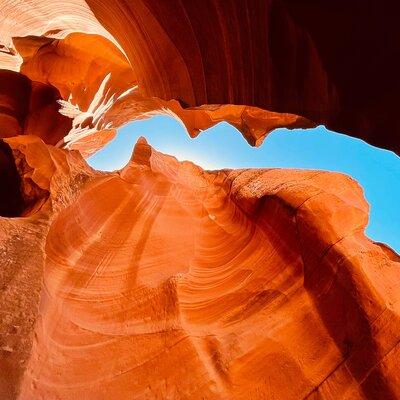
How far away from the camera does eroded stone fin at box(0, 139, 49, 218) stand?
7.92 metres

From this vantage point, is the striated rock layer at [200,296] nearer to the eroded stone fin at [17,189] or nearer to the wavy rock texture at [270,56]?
the eroded stone fin at [17,189]

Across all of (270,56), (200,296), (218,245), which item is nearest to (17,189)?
(218,245)

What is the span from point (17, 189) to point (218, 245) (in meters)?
5.60

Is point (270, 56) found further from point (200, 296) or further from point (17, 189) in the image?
point (17, 189)

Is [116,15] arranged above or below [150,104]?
above

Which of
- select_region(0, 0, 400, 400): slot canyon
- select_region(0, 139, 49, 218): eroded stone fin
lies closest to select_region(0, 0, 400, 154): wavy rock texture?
select_region(0, 0, 400, 400): slot canyon

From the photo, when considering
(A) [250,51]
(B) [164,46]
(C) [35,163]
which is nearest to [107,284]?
(C) [35,163]

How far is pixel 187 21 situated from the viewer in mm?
4812

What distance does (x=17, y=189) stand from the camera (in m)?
9.66

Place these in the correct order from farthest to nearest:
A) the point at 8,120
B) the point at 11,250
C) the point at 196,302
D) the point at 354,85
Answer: the point at 8,120 → the point at 196,302 → the point at 11,250 → the point at 354,85

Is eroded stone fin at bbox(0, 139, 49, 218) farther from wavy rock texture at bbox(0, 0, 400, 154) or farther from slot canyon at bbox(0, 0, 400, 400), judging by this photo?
wavy rock texture at bbox(0, 0, 400, 154)

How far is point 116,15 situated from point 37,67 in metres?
7.77

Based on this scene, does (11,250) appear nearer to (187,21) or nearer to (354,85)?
(187,21)

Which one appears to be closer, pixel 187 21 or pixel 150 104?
pixel 187 21
